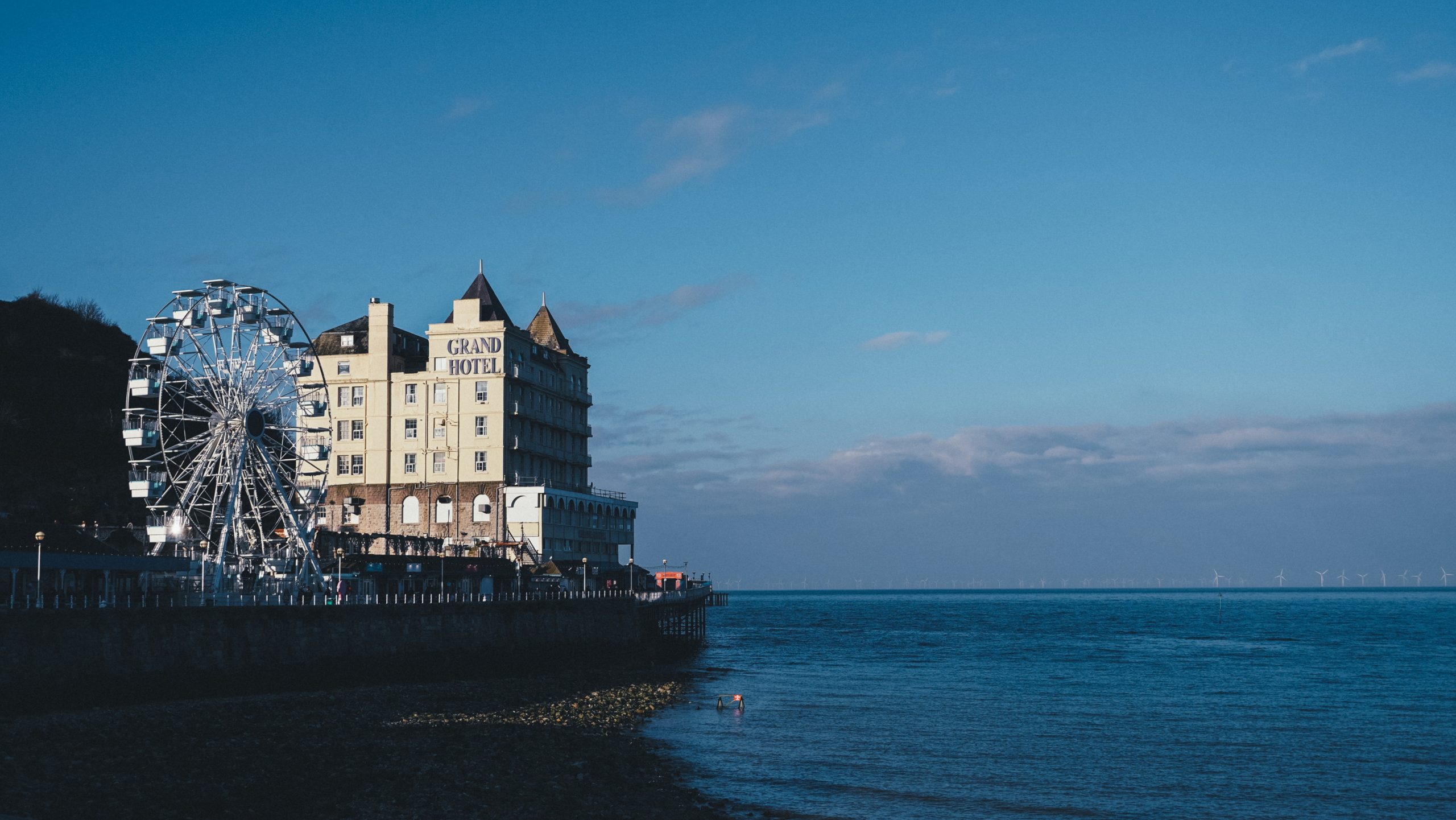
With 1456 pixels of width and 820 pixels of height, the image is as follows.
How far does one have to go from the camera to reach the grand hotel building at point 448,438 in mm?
95688

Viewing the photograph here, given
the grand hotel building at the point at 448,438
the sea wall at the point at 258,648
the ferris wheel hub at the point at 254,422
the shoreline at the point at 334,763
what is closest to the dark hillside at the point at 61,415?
the grand hotel building at the point at 448,438

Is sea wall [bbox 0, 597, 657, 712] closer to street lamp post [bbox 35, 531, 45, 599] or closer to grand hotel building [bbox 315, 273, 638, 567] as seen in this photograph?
street lamp post [bbox 35, 531, 45, 599]

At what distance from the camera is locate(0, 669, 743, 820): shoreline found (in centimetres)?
2844

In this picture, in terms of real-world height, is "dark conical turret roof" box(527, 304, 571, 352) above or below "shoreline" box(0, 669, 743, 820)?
above

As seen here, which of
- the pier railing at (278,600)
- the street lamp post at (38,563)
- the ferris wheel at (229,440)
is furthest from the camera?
the ferris wheel at (229,440)

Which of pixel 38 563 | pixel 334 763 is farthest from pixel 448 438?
pixel 334 763

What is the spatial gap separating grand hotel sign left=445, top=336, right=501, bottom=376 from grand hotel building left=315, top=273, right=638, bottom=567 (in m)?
0.09

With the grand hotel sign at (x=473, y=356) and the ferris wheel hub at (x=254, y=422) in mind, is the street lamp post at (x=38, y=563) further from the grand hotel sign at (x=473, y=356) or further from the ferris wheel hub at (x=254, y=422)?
the grand hotel sign at (x=473, y=356)

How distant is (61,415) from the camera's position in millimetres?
93938

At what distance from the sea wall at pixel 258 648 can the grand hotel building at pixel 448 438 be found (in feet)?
69.4

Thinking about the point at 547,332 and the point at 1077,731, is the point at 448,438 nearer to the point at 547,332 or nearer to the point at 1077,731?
the point at 547,332

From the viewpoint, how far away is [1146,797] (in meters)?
35.9

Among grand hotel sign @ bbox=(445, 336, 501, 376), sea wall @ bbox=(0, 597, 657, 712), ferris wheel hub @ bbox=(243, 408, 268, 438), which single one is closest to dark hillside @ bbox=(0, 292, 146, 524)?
ferris wheel hub @ bbox=(243, 408, 268, 438)

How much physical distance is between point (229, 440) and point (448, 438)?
35.0 m
